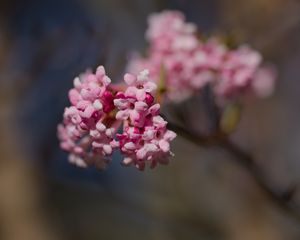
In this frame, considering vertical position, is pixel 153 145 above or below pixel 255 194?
below

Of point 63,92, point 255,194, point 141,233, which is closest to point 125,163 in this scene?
point 63,92

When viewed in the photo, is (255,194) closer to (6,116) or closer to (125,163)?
(6,116)

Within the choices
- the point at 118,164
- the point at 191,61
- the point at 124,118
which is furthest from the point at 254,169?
the point at 124,118

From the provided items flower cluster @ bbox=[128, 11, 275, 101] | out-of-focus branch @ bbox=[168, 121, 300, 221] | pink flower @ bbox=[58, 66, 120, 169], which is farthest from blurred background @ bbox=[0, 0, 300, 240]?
pink flower @ bbox=[58, 66, 120, 169]

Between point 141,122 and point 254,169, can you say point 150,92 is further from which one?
point 254,169

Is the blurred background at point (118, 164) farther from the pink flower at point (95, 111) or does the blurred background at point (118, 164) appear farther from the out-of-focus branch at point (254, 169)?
the pink flower at point (95, 111)

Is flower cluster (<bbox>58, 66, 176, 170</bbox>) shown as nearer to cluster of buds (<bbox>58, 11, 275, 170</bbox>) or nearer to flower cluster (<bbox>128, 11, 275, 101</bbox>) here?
cluster of buds (<bbox>58, 11, 275, 170</bbox>)
